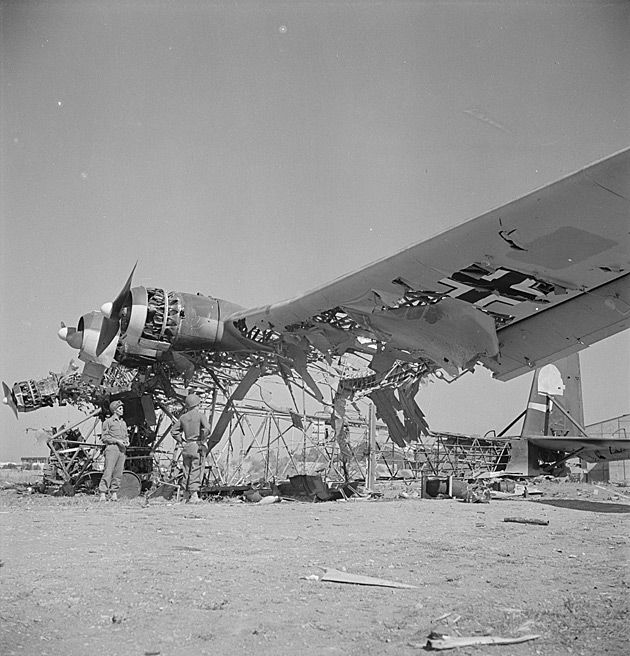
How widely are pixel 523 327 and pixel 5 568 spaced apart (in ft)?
30.9

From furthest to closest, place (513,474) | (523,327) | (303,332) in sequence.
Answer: (513,474) → (303,332) → (523,327)

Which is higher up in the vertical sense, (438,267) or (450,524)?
(438,267)

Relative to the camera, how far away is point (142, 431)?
1552 centimetres

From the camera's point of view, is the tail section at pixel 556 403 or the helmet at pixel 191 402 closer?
the helmet at pixel 191 402

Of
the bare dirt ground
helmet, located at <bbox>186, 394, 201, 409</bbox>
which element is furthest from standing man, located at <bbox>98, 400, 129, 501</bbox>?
the bare dirt ground

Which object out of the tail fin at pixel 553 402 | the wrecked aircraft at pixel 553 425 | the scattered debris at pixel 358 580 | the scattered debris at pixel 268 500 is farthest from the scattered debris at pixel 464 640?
the tail fin at pixel 553 402

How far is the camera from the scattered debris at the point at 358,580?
4383 mm

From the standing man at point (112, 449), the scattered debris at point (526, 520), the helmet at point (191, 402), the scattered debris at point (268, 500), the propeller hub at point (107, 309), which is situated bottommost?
the scattered debris at point (268, 500)

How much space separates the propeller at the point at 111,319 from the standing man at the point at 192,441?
2.04 metres

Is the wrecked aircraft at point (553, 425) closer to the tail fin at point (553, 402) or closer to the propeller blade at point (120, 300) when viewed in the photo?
the tail fin at point (553, 402)

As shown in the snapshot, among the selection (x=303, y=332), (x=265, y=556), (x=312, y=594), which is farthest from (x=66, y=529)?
(x=303, y=332)

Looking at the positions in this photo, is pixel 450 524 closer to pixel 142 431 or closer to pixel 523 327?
pixel 523 327

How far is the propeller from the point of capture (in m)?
12.3

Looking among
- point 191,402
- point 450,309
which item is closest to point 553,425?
point 450,309
